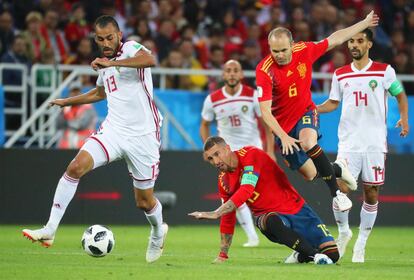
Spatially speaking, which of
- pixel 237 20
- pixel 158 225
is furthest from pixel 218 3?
pixel 158 225

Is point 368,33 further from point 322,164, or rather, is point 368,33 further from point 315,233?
point 315,233

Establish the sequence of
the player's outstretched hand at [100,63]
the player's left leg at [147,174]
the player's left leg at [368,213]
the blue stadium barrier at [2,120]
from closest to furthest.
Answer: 1. the player's outstretched hand at [100,63]
2. the player's left leg at [147,174]
3. the player's left leg at [368,213]
4. the blue stadium barrier at [2,120]

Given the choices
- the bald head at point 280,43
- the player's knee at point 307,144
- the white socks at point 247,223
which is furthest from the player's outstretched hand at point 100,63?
the white socks at point 247,223

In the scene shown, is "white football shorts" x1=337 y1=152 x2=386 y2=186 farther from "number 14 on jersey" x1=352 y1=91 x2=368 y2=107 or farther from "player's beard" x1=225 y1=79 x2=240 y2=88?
"player's beard" x1=225 y1=79 x2=240 y2=88

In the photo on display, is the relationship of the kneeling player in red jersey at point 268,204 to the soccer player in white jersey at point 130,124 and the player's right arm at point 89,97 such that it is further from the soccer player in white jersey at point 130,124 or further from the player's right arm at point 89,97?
the player's right arm at point 89,97

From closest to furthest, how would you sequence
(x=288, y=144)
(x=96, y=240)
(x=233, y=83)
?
1. (x=96, y=240)
2. (x=288, y=144)
3. (x=233, y=83)

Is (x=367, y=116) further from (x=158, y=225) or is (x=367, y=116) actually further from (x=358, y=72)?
(x=158, y=225)

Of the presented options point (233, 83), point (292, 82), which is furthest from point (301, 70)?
point (233, 83)

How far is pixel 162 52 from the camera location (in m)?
20.5

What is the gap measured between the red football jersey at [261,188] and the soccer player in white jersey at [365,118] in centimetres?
160

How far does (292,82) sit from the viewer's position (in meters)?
12.0

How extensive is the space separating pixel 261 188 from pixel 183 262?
125 cm

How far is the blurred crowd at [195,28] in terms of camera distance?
1939cm

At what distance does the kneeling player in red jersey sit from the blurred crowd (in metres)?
7.72
